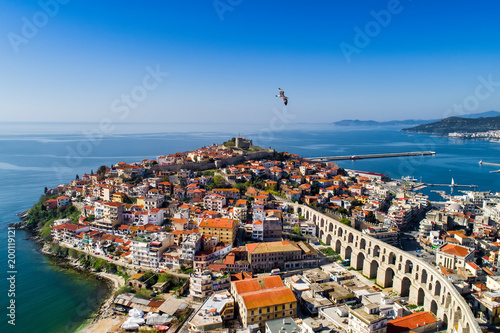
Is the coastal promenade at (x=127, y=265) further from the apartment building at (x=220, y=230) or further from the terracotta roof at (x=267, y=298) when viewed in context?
the terracotta roof at (x=267, y=298)

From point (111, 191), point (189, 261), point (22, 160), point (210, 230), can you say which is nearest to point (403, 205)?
point (210, 230)

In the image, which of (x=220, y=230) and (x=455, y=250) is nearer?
(x=455, y=250)

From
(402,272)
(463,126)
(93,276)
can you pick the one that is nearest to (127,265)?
(93,276)

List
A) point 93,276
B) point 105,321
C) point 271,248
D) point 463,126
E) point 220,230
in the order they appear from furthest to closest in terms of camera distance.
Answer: point 463,126, point 220,230, point 93,276, point 271,248, point 105,321

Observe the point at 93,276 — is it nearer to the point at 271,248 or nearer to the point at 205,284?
the point at 205,284

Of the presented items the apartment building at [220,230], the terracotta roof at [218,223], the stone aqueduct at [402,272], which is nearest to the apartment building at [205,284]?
the apartment building at [220,230]

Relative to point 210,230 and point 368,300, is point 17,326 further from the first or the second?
point 368,300

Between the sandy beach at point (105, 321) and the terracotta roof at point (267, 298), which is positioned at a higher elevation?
the terracotta roof at point (267, 298)
